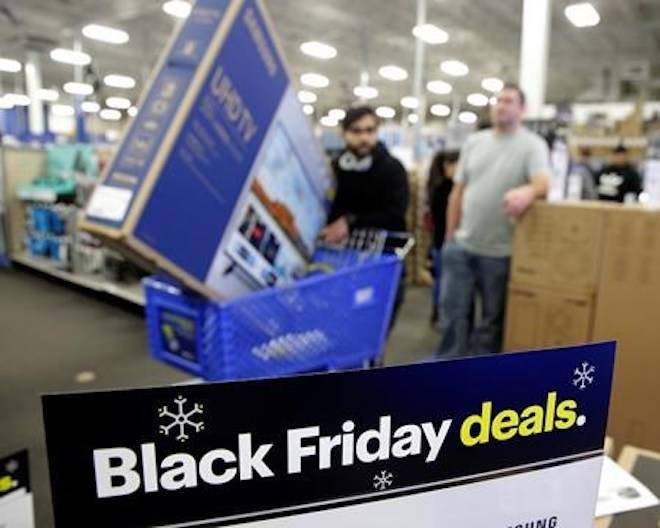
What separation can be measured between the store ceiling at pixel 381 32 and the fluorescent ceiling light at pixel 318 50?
166 mm

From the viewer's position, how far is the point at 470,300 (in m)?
2.83

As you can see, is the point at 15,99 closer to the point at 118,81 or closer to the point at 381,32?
the point at 118,81

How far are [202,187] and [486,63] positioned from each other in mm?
11602

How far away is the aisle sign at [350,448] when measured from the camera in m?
0.45

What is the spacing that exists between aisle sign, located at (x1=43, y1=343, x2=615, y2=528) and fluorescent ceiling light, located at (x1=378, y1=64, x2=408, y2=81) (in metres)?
12.8

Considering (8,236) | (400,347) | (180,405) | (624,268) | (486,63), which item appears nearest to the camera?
(180,405)

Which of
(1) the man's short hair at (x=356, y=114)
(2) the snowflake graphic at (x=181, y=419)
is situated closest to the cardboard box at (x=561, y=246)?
(1) the man's short hair at (x=356, y=114)

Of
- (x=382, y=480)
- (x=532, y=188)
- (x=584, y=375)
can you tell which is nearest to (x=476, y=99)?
(x=532, y=188)

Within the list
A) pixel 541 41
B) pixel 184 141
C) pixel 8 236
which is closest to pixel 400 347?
pixel 541 41

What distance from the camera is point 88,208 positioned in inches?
63.2

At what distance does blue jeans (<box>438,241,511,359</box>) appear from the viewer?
2684mm

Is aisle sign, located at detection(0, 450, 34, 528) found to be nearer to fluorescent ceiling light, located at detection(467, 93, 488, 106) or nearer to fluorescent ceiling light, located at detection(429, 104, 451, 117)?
fluorescent ceiling light, located at detection(467, 93, 488, 106)

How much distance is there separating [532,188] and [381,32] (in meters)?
7.93

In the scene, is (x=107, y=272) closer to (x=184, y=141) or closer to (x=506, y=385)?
(x=184, y=141)
